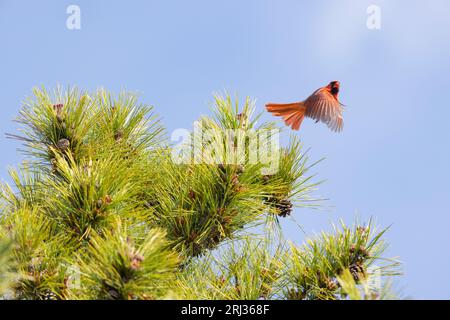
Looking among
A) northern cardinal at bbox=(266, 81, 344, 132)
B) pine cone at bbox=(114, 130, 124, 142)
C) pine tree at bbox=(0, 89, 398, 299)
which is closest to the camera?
pine tree at bbox=(0, 89, 398, 299)

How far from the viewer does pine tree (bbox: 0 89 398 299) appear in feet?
7.07

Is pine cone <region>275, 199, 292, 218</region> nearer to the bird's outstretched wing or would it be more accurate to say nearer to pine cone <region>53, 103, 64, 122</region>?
the bird's outstretched wing

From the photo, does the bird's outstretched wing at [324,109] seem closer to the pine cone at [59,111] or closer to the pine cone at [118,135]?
the pine cone at [118,135]

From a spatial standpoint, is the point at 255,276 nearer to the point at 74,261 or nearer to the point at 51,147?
the point at 74,261

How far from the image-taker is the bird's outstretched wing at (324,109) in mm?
2946

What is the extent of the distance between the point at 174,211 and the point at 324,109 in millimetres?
908

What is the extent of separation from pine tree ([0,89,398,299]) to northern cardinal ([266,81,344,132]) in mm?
298

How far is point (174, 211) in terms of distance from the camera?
2.39 meters

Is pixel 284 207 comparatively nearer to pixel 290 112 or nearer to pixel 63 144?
pixel 290 112

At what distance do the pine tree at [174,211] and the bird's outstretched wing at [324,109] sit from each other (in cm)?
37

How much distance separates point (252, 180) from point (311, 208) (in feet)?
1.04

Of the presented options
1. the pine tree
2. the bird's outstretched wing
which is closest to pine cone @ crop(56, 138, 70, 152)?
the pine tree

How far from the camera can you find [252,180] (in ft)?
8.04
